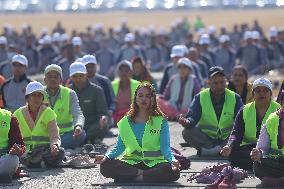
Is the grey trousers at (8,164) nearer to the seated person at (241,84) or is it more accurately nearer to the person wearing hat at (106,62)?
the seated person at (241,84)

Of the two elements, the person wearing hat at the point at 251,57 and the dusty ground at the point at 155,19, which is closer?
the person wearing hat at the point at 251,57

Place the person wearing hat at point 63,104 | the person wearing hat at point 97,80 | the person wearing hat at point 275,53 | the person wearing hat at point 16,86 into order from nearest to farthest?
the person wearing hat at point 63,104
the person wearing hat at point 16,86
the person wearing hat at point 97,80
the person wearing hat at point 275,53

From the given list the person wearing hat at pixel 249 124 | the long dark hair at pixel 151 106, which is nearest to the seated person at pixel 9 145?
the long dark hair at pixel 151 106

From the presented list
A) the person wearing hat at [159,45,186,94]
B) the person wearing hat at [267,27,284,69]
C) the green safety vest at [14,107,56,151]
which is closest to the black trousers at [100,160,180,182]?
the green safety vest at [14,107,56,151]

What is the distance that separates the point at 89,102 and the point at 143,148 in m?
4.29

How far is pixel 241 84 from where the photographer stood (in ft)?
54.0

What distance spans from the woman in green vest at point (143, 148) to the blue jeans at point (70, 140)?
3067 mm

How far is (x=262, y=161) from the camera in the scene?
40.4 feet

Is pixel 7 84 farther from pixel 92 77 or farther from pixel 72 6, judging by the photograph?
pixel 72 6

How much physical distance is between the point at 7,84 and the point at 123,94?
2839mm

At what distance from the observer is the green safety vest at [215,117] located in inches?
591

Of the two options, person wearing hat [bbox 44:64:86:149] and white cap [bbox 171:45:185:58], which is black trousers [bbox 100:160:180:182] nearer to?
person wearing hat [bbox 44:64:86:149]

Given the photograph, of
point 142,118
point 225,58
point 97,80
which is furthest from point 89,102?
point 225,58

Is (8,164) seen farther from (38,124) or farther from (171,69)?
(171,69)
